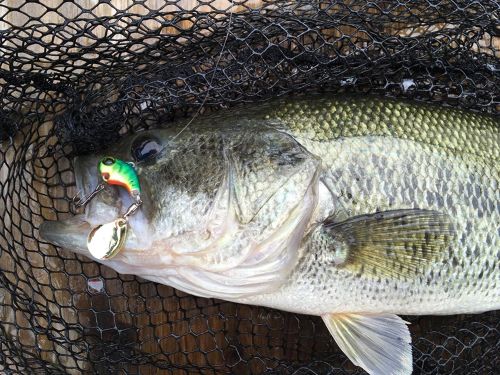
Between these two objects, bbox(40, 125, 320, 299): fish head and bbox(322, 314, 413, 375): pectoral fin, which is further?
bbox(322, 314, 413, 375): pectoral fin

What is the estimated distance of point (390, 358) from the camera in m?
1.77

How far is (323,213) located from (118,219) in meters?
0.60

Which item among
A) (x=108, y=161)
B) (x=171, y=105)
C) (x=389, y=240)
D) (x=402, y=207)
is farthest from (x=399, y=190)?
(x=108, y=161)

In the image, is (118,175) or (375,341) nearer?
(118,175)

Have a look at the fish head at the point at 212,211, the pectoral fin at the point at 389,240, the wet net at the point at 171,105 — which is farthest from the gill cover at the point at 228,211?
the wet net at the point at 171,105

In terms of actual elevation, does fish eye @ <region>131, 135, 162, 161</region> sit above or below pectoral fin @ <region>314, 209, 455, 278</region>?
above

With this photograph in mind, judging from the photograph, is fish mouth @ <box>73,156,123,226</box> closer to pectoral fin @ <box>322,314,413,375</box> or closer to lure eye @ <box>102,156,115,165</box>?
lure eye @ <box>102,156,115,165</box>

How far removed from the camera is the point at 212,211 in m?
1.60

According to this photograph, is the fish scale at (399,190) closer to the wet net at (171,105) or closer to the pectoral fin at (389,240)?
the pectoral fin at (389,240)

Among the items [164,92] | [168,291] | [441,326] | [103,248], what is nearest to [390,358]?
[441,326]

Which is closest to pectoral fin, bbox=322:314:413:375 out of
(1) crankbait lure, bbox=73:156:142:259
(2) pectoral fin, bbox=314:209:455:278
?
(2) pectoral fin, bbox=314:209:455:278

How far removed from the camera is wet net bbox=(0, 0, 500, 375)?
1753mm

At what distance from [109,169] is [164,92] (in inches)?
12.7

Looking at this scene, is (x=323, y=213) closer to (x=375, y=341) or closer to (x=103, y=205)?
(x=375, y=341)
